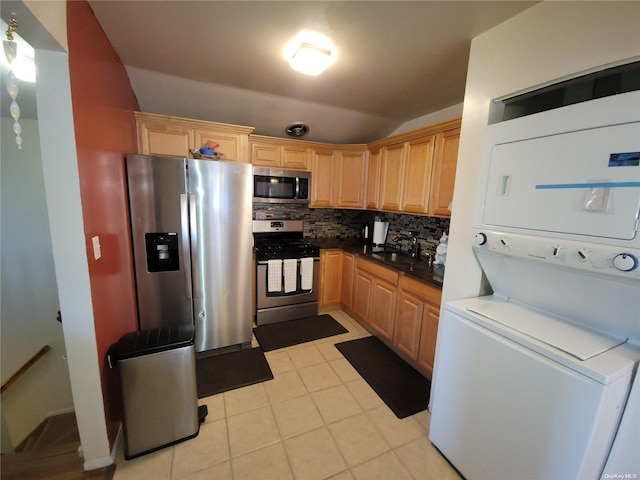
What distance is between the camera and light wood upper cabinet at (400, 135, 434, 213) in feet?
7.92

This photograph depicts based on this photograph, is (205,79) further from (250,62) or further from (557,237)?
(557,237)

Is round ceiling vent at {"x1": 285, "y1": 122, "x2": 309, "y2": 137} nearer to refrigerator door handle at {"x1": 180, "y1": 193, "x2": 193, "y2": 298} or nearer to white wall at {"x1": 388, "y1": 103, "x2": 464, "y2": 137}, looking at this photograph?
white wall at {"x1": 388, "y1": 103, "x2": 464, "y2": 137}

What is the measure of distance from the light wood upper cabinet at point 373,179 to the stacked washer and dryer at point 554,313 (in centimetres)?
177

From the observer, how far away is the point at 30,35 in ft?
3.18

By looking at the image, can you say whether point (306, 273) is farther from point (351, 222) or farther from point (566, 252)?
point (566, 252)

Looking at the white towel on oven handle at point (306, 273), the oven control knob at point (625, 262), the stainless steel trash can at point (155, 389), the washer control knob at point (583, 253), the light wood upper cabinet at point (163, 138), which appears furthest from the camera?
the white towel on oven handle at point (306, 273)

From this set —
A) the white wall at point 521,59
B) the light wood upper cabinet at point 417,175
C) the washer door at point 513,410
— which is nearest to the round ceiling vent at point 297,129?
the light wood upper cabinet at point 417,175

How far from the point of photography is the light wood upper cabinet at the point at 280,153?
3.01 metres

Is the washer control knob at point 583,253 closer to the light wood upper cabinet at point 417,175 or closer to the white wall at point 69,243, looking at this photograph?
the light wood upper cabinet at point 417,175

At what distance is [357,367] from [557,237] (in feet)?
6.06

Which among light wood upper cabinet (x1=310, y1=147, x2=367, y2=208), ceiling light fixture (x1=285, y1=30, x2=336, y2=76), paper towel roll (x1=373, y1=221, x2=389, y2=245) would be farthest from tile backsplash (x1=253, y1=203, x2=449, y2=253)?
ceiling light fixture (x1=285, y1=30, x2=336, y2=76)

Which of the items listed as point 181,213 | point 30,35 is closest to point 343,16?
point 30,35

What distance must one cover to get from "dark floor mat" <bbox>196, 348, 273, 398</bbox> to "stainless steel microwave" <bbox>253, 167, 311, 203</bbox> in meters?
1.70

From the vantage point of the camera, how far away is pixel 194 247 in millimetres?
2205
